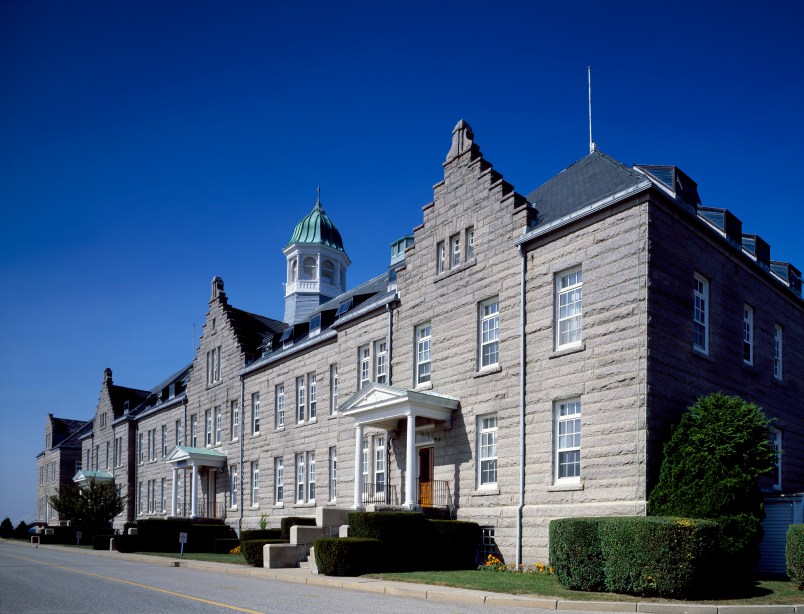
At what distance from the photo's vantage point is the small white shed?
19.1 m

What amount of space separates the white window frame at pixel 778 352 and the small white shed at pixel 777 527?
708 centimetres

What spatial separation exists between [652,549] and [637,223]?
826 centimetres

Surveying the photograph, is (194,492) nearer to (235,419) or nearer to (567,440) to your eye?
(235,419)

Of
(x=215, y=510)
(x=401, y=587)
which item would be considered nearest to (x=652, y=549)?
(x=401, y=587)

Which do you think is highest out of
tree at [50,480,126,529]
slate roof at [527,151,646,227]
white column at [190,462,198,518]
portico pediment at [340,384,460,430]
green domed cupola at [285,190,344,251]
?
green domed cupola at [285,190,344,251]

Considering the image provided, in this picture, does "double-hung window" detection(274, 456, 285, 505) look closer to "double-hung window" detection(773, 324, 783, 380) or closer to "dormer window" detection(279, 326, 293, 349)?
"dormer window" detection(279, 326, 293, 349)

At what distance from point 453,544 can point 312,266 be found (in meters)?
32.8

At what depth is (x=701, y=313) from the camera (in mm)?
21812

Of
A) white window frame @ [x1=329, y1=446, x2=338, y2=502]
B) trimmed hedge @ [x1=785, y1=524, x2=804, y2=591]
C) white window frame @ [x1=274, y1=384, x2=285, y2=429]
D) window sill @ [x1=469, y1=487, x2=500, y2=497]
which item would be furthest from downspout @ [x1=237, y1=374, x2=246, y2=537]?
trimmed hedge @ [x1=785, y1=524, x2=804, y2=591]

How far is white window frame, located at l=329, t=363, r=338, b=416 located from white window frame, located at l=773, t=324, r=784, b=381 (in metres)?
16.7

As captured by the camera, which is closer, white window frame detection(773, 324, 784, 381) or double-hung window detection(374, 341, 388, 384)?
white window frame detection(773, 324, 784, 381)

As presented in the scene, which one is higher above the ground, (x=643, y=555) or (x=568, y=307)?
(x=568, y=307)

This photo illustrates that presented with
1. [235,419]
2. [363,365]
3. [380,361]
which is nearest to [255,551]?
[380,361]

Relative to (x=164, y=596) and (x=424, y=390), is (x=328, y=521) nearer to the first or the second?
(x=424, y=390)
